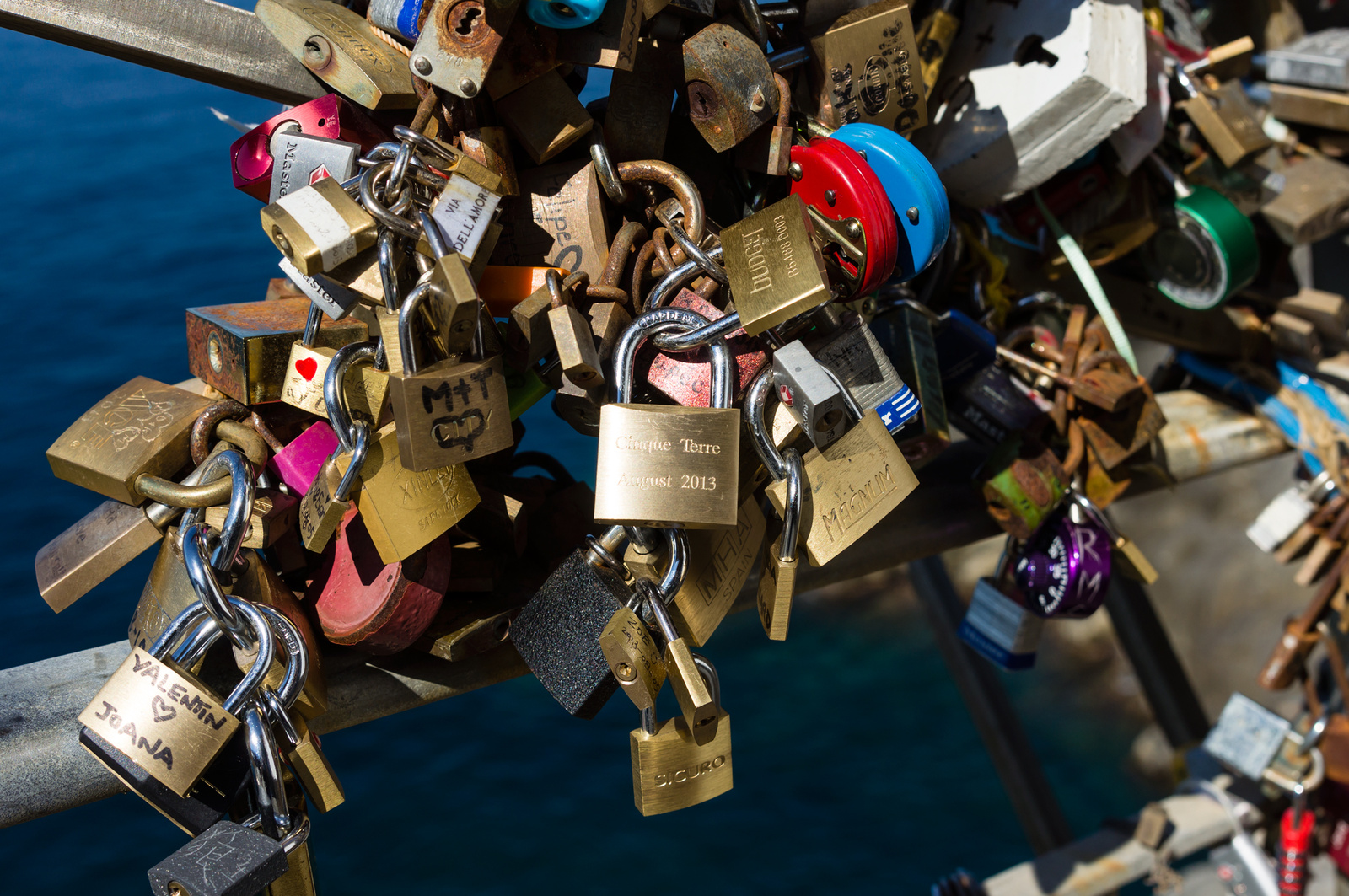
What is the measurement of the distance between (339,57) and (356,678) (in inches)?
22.0

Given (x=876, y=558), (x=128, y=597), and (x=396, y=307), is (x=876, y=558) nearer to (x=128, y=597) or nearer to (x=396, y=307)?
(x=396, y=307)

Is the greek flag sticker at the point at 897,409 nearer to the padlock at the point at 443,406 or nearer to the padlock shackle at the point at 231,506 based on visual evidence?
the padlock at the point at 443,406

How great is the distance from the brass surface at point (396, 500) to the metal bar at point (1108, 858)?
4.63 feet

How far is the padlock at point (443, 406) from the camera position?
26.6 inches

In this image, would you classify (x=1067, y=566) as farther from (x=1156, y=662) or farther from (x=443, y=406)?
(x=1156, y=662)

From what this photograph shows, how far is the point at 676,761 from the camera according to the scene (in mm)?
778

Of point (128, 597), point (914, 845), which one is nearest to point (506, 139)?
point (128, 597)

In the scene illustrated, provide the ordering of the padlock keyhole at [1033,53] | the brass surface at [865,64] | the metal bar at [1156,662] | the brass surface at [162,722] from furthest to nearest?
the metal bar at [1156,662] → the padlock keyhole at [1033,53] → the brass surface at [865,64] → the brass surface at [162,722]

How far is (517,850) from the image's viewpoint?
6.03 feet

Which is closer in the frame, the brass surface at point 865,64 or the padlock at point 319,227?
the padlock at point 319,227

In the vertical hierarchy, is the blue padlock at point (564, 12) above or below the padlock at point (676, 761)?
above

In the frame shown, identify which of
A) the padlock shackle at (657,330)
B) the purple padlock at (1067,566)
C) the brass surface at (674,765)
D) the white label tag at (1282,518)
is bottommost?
the white label tag at (1282,518)

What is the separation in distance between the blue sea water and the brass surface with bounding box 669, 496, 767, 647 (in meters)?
1.06

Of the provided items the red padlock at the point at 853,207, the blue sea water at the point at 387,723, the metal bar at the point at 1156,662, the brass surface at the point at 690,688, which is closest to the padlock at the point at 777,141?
the red padlock at the point at 853,207
